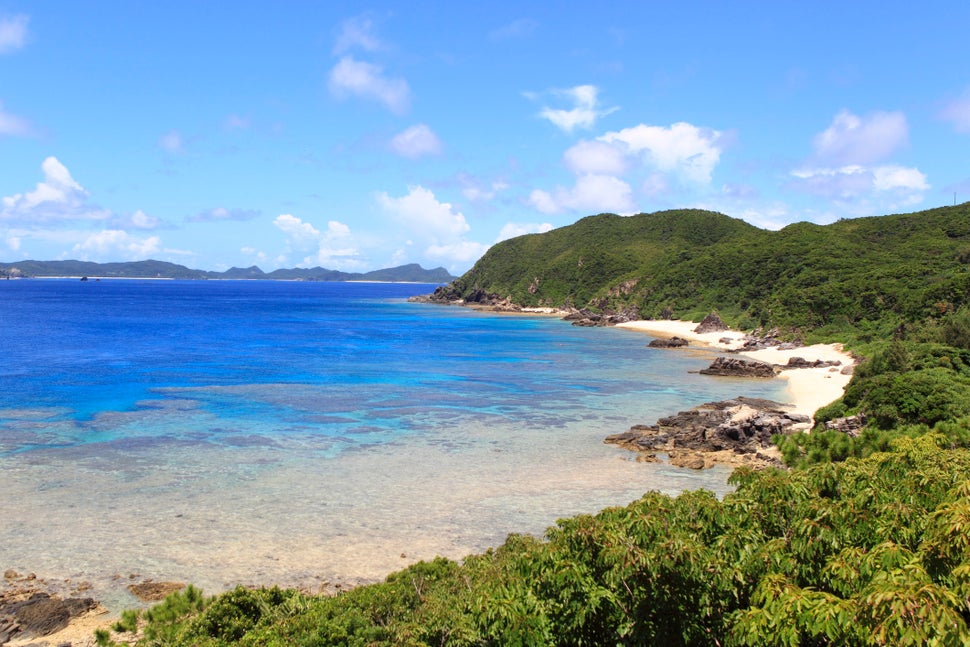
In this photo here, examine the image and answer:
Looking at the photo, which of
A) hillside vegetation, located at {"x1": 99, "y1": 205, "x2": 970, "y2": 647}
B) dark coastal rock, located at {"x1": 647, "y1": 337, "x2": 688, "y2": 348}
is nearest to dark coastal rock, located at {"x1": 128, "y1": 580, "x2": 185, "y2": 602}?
hillside vegetation, located at {"x1": 99, "y1": 205, "x2": 970, "y2": 647}

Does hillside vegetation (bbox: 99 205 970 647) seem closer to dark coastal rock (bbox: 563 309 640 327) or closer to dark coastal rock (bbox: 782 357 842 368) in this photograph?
dark coastal rock (bbox: 782 357 842 368)

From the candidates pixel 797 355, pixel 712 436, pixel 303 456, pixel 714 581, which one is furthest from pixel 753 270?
pixel 714 581

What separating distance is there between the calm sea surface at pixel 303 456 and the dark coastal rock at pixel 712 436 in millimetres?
1631

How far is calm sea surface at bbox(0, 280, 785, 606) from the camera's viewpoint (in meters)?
20.1

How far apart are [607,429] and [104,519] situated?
81.8 ft

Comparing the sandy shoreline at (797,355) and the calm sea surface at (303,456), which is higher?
the sandy shoreline at (797,355)

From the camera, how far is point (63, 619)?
15539 mm

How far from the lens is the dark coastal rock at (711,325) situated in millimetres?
94750

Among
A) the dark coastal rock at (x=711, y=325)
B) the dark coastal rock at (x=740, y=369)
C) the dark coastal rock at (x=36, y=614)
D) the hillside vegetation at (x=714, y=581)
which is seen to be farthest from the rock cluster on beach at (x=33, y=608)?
the dark coastal rock at (x=711, y=325)

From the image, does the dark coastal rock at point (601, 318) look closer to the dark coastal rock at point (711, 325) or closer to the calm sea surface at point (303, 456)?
the dark coastal rock at point (711, 325)

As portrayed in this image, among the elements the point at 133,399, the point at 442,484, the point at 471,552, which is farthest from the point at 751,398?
the point at 133,399

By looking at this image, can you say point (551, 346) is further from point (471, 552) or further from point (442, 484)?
point (471, 552)

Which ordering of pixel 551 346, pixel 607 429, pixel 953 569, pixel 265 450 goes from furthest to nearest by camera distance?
pixel 551 346 < pixel 607 429 < pixel 265 450 < pixel 953 569

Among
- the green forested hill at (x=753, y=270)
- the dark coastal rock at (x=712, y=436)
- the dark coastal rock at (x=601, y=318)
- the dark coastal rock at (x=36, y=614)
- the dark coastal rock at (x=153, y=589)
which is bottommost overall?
the dark coastal rock at (x=153, y=589)
